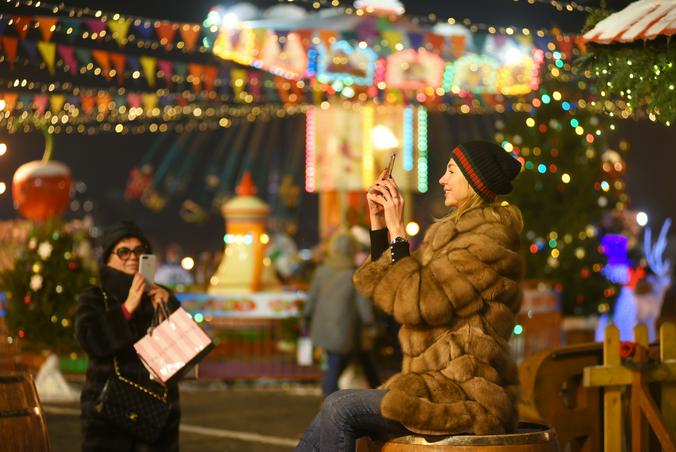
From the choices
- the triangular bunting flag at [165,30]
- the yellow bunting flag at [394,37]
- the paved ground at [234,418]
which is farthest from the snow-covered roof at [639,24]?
the yellow bunting flag at [394,37]

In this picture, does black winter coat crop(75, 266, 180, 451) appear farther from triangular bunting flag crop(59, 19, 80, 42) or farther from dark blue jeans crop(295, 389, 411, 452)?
triangular bunting flag crop(59, 19, 80, 42)

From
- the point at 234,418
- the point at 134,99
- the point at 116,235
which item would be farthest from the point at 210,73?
the point at 116,235

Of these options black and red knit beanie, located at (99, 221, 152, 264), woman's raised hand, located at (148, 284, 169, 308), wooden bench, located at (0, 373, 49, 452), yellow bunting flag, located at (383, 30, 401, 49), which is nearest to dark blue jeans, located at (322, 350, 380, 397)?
black and red knit beanie, located at (99, 221, 152, 264)

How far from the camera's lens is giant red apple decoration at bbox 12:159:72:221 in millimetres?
20391

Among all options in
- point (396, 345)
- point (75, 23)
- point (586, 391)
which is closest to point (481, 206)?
point (586, 391)

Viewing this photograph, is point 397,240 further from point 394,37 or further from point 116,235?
point 394,37

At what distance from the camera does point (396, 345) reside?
11.7m

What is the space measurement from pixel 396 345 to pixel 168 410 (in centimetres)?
Answer: 540

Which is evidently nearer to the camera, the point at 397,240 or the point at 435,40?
the point at 397,240

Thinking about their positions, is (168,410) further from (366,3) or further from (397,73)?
(397,73)

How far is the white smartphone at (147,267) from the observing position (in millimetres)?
6598

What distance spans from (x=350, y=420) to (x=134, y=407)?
1799 millimetres

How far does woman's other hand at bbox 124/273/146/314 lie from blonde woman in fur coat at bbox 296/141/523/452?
172cm

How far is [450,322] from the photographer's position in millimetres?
5027
